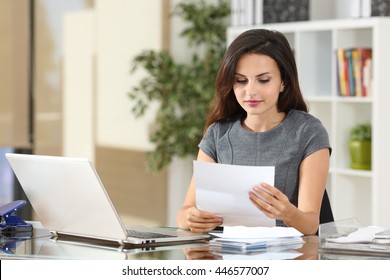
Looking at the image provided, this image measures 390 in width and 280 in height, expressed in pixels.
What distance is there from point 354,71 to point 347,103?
22 centimetres

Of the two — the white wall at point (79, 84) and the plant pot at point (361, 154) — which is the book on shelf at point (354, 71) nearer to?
the plant pot at point (361, 154)

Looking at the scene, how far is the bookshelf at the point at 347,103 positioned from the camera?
15.8 feet

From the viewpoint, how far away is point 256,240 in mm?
2436

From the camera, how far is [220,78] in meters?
3.06

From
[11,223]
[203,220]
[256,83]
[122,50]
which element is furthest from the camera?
[122,50]

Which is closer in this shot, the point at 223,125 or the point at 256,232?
the point at 256,232

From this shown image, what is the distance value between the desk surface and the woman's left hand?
0.11 meters

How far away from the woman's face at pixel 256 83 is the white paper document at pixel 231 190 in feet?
1.46

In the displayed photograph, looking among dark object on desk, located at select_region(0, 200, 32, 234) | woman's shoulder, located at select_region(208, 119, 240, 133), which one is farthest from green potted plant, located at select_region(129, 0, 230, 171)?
dark object on desk, located at select_region(0, 200, 32, 234)

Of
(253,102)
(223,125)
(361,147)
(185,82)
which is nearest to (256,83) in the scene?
(253,102)

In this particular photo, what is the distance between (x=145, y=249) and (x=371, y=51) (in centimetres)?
292

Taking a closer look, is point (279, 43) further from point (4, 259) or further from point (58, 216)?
point (4, 259)

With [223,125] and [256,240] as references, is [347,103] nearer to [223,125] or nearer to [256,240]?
[223,125]

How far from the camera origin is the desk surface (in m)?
2.31
